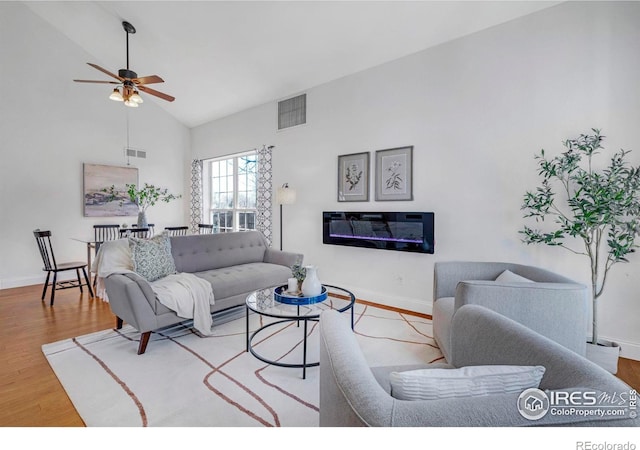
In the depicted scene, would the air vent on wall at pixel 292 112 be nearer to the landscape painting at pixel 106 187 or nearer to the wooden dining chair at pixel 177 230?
the wooden dining chair at pixel 177 230

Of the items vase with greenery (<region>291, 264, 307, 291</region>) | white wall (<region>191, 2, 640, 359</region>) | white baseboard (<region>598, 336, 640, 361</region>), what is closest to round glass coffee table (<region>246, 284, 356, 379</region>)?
vase with greenery (<region>291, 264, 307, 291</region>)

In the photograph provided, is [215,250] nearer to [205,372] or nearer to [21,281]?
[205,372]

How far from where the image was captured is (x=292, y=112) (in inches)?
187

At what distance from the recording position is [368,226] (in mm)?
3879

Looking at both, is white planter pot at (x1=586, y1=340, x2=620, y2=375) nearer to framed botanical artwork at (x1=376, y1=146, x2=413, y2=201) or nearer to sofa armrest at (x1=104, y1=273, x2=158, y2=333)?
framed botanical artwork at (x1=376, y1=146, x2=413, y2=201)

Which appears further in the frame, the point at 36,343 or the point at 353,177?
the point at 353,177

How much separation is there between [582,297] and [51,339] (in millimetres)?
4305

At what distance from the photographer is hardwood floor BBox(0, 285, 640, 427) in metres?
1.79

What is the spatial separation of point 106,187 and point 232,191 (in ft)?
7.23

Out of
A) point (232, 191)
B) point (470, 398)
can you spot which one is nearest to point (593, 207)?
point (470, 398)

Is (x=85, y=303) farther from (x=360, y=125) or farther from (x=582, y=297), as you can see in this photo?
(x=582, y=297)

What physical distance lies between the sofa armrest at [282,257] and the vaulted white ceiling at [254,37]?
2528 millimetres

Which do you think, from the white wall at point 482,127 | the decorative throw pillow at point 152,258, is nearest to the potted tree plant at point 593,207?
the white wall at point 482,127

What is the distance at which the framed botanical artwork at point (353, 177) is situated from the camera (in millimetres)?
3975
